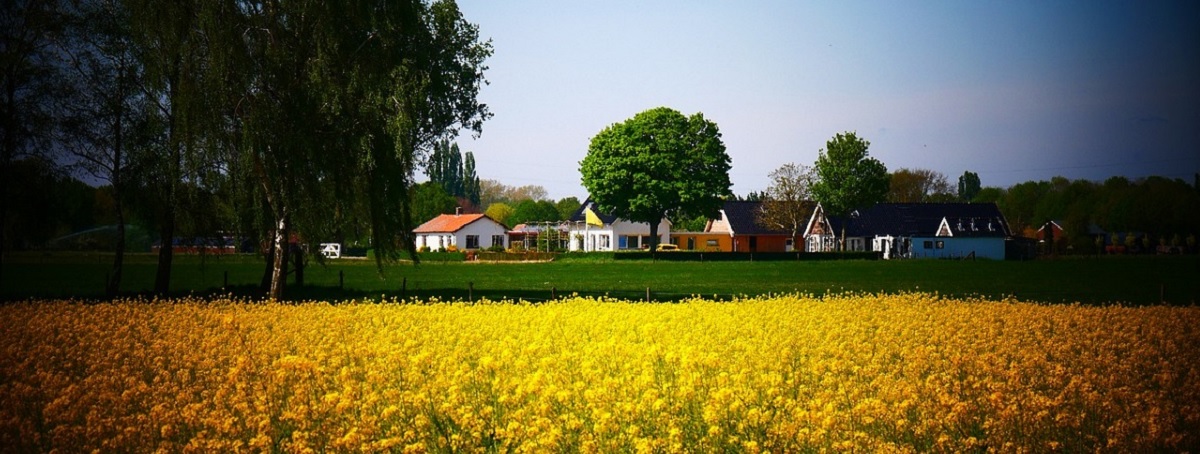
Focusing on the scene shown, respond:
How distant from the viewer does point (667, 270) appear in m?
61.8

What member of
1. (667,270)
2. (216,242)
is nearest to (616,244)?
(667,270)

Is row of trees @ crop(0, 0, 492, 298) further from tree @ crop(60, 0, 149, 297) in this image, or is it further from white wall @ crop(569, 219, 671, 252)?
white wall @ crop(569, 219, 671, 252)

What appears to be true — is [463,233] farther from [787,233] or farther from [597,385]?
[597,385]

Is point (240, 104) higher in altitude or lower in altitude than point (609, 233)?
higher

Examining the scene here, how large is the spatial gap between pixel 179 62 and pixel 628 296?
59.6 feet

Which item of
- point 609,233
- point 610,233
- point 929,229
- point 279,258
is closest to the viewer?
point 279,258

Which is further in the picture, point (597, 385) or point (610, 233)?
point (610, 233)

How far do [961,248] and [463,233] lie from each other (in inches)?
2316

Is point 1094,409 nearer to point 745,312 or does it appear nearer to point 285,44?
point 745,312

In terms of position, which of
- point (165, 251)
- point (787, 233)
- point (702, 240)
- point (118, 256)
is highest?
point (787, 233)

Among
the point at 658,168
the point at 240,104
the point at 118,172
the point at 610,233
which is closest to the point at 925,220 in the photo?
the point at 610,233

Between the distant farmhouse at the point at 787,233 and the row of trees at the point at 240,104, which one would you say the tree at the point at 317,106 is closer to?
the row of trees at the point at 240,104

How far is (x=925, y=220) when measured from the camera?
11556cm

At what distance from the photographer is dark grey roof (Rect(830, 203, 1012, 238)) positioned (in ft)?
370
